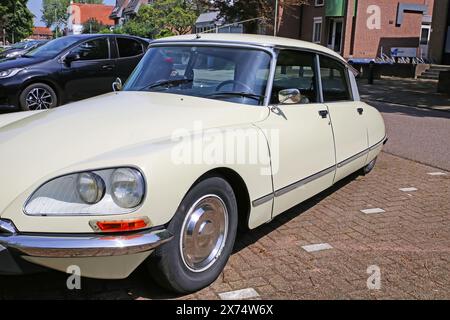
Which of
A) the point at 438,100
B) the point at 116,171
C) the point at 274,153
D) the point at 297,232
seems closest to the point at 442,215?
the point at 297,232

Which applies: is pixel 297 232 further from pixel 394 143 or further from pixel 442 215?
pixel 394 143

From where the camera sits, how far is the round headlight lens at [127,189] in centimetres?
260

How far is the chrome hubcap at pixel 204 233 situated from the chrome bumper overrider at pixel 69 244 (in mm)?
426

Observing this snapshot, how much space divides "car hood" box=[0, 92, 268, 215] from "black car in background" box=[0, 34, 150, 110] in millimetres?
5459

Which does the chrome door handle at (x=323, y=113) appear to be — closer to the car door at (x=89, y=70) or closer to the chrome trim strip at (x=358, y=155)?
the chrome trim strip at (x=358, y=155)

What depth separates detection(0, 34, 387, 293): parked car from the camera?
2.56m

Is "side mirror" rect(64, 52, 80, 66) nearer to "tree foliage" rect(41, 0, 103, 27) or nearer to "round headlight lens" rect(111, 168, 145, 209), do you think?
A: "round headlight lens" rect(111, 168, 145, 209)

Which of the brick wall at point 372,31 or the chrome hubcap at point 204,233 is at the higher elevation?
the brick wall at point 372,31

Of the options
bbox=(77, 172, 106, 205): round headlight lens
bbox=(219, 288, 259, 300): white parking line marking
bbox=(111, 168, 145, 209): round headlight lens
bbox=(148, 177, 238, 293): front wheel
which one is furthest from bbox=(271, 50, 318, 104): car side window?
bbox=(77, 172, 106, 205): round headlight lens

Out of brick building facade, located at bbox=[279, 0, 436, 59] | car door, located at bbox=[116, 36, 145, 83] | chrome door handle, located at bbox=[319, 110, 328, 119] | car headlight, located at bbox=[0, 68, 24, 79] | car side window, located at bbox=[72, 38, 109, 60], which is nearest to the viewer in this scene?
chrome door handle, located at bbox=[319, 110, 328, 119]

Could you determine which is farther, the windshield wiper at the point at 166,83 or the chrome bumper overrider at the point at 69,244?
the windshield wiper at the point at 166,83

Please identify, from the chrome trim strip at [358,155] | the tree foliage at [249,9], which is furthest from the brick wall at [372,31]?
the chrome trim strip at [358,155]

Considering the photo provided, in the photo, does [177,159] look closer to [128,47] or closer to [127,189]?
[127,189]

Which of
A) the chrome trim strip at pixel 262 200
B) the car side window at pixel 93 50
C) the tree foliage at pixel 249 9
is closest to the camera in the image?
the chrome trim strip at pixel 262 200
